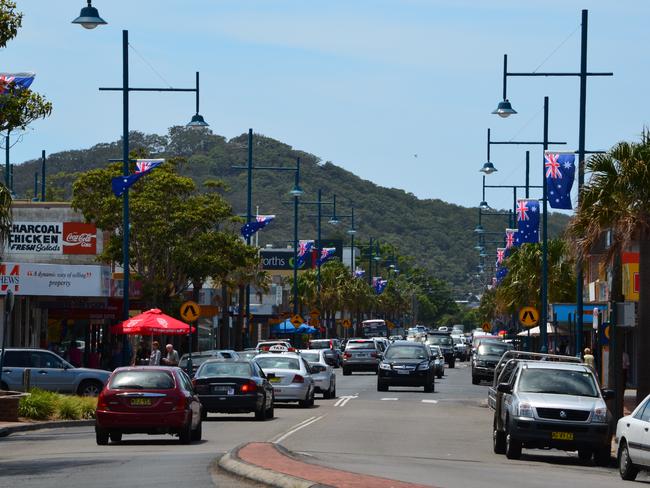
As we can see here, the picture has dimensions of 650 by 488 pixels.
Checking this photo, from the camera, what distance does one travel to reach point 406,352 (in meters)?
49.6

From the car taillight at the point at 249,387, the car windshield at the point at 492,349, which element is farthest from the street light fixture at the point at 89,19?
the car windshield at the point at 492,349

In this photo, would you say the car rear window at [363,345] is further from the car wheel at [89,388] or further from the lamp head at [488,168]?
the car wheel at [89,388]

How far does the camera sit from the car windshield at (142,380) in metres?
24.3

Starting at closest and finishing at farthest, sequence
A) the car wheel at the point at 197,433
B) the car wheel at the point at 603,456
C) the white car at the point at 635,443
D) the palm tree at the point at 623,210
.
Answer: the white car at the point at 635,443 → the car wheel at the point at 603,456 → the car wheel at the point at 197,433 → the palm tree at the point at 623,210

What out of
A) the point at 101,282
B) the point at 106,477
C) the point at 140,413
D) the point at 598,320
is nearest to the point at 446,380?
the point at 101,282

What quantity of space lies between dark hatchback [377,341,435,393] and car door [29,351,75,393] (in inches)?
564

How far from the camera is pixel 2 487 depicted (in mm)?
16812

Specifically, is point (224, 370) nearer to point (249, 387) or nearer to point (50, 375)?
point (249, 387)

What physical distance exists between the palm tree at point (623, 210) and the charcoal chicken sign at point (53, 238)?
34946 millimetres

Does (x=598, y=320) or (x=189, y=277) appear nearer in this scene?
(x=598, y=320)

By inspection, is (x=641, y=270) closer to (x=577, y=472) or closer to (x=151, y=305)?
(x=577, y=472)

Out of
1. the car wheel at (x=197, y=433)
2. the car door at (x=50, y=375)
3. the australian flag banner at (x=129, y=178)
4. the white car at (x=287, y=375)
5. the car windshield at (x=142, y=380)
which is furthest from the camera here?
the australian flag banner at (x=129, y=178)

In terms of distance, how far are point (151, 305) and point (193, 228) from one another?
4.62 meters

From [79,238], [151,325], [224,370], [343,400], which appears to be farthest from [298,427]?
[79,238]
